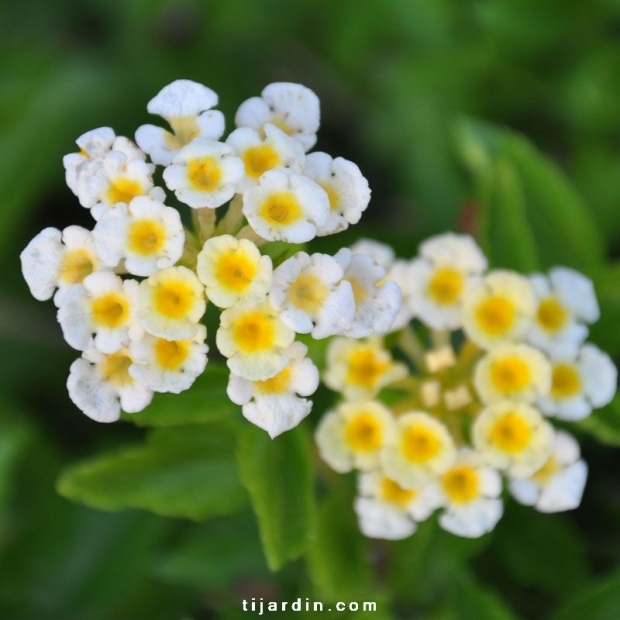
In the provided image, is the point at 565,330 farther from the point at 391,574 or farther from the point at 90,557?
the point at 90,557

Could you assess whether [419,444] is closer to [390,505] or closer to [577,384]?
[390,505]

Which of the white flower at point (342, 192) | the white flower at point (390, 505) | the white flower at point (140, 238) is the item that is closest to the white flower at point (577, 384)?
the white flower at point (390, 505)

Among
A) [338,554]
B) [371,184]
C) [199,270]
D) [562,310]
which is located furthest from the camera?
[371,184]

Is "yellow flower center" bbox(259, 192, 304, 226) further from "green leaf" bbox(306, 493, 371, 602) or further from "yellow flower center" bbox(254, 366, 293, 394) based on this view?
"green leaf" bbox(306, 493, 371, 602)

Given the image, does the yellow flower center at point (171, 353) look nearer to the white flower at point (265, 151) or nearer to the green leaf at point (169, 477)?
the white flower at point (265, 151)

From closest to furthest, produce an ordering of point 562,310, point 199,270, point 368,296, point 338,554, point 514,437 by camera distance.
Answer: point 199,270 → point 368,296 → point 514,437 → point 562,310 → point 338,554

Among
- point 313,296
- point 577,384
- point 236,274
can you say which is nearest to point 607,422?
point 577,384
